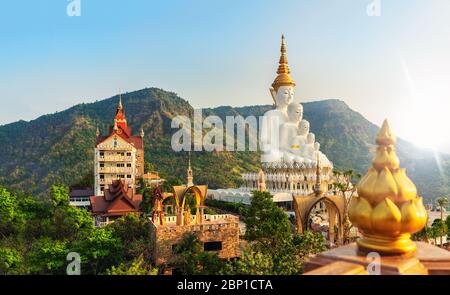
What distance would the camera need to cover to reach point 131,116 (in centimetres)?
9938

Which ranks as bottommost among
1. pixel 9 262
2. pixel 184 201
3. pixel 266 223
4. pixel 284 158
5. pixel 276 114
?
pixel 9 262

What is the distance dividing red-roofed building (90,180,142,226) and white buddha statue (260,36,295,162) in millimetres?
18599

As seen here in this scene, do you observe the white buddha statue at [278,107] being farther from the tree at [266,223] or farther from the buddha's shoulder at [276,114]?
the tree at [266,223]

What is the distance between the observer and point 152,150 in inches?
3007

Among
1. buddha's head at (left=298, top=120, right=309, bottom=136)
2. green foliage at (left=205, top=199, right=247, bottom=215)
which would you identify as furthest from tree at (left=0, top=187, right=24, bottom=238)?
buddha's head at (left=298, top=120, right=309, bottom=136)

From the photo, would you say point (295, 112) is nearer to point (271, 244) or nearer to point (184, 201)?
point (184, 201)

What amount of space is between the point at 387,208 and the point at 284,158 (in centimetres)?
3595

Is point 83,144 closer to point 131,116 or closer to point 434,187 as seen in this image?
point 131,116

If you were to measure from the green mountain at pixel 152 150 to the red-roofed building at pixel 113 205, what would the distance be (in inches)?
661

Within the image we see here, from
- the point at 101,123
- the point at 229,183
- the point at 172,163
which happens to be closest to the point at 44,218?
the point at 229,183

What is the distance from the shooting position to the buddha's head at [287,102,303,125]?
4509 centimetres

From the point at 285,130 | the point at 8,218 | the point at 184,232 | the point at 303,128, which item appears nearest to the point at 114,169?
the point at 8,218

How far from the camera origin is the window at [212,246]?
2031cm
